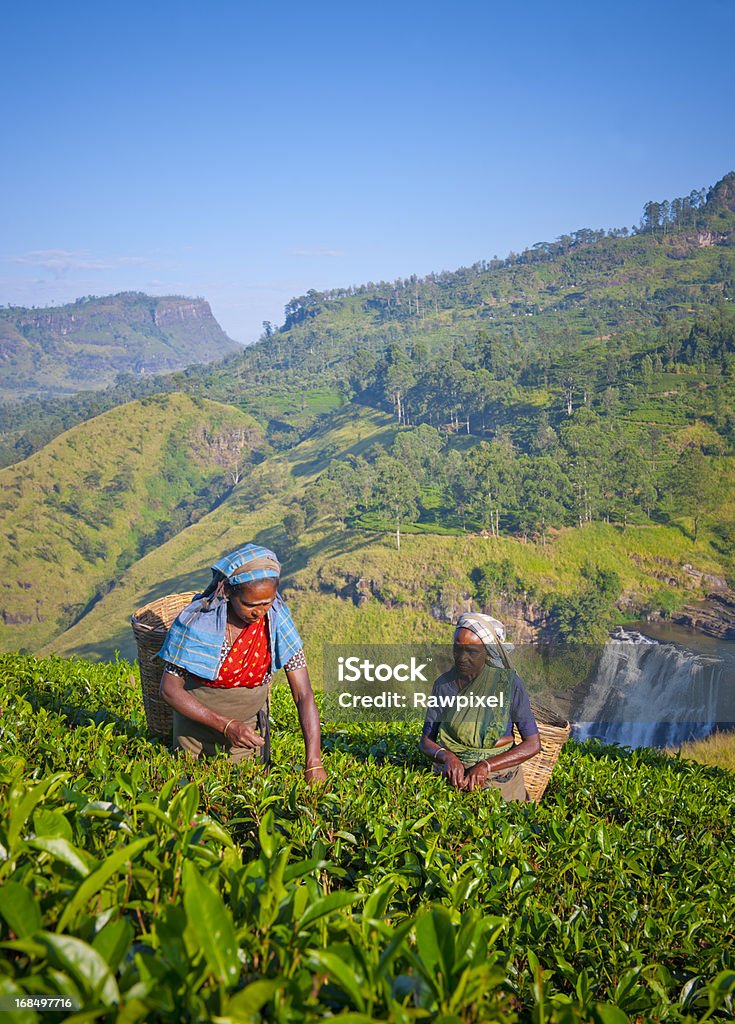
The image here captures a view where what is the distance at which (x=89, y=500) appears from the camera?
84250mm

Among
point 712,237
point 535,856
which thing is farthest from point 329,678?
point 712,237

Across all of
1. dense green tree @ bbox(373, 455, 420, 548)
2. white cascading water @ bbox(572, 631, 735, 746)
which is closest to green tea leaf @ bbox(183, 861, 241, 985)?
white cascading water @ bbox(572, 631, 735, 746)

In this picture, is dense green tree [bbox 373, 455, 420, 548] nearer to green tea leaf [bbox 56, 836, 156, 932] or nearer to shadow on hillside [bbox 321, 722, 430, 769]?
shadow on hillside [bbox 321, 722, 430, 769]

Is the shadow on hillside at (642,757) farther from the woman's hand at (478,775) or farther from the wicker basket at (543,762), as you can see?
the woman's hand at (478,775)

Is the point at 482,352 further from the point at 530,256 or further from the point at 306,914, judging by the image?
the point at 306,914

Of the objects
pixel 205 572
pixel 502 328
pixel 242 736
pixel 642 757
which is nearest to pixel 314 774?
pixel 242 736

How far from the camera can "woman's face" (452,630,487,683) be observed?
341cm

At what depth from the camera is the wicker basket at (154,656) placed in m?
3.65

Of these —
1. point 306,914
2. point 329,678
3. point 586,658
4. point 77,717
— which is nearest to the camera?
point 306,914

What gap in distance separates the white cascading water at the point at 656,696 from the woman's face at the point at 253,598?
3299cm

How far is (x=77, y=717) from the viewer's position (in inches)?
141

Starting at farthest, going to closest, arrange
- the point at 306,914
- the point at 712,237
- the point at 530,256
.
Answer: the point at 530,256 → the point at 712,237 → the point at 306,914

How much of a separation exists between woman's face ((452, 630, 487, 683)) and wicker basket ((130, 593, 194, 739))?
1313mm

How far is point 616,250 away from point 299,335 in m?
57.2
